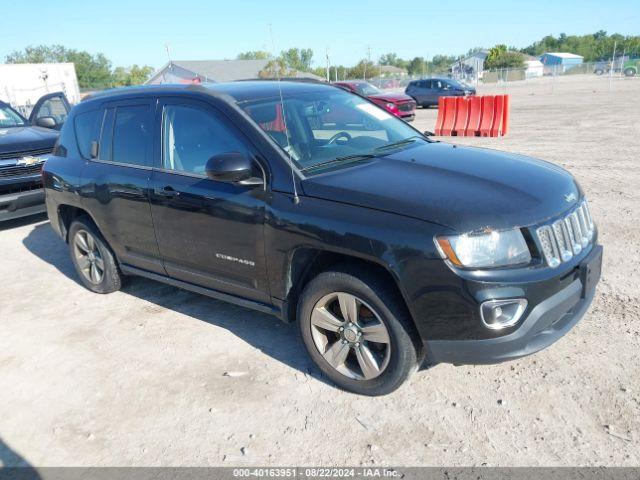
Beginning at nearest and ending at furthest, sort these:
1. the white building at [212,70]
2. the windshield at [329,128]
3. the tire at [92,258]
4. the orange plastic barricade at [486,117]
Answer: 1. the windshield at [329,128]
2. the tire at [92,258]
3. the orange plastic barricade at [486,117]
4. the white building at [212,70]

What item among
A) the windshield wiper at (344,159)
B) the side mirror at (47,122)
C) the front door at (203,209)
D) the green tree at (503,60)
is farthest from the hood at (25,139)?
the green tree at (503,60)

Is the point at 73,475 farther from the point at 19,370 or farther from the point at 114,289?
the point at 114,289

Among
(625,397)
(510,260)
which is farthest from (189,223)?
A: (625,397)

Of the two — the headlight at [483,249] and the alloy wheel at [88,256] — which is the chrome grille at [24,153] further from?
the headlight at [483,249]

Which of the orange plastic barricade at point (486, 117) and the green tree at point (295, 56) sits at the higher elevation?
the green tree at point (295, 56)

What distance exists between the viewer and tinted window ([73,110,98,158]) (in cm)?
493

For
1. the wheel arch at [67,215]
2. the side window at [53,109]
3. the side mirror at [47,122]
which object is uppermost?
the side window at [53,109]

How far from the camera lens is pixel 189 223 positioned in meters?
3.93

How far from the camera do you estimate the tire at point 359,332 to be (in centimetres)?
303

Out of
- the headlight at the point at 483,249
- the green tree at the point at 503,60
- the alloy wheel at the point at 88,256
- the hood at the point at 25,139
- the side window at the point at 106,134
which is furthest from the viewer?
the green tree at the point at 503,60

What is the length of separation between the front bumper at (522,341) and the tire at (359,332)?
0.63 feet

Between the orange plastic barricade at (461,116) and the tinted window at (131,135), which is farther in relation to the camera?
the orange plastic barricade at (461,116)

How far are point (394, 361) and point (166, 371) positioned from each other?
5.56 feet

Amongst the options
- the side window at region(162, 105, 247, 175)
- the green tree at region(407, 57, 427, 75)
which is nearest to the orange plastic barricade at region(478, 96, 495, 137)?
the side window at region(162, 105, 247, 175)
